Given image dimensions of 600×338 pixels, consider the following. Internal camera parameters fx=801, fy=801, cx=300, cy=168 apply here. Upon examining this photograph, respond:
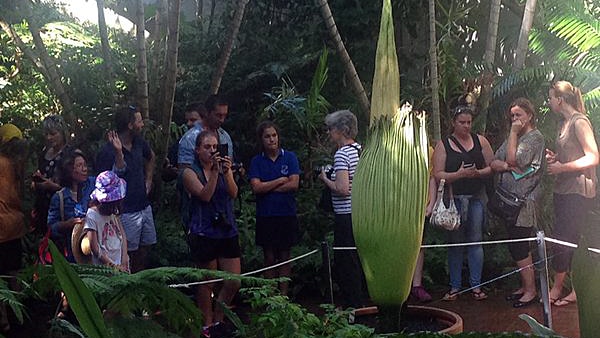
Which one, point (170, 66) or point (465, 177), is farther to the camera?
point (170, 66)

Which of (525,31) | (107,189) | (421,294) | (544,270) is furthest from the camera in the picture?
(525,31)

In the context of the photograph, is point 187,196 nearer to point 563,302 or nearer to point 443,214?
point 443,214

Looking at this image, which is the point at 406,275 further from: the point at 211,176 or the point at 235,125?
the point at 235,125

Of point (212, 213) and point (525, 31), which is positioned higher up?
point (525, 31)

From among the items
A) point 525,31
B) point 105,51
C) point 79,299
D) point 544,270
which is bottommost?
point 544,270

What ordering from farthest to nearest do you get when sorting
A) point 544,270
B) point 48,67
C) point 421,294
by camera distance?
point 48,67 → point 421,294 → point 544,270

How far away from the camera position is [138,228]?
4035mm

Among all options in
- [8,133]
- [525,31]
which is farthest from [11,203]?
[525,31]

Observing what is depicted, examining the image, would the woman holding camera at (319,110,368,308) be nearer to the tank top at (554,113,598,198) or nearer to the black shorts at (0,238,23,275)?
the tank top at (554,113,598,198)

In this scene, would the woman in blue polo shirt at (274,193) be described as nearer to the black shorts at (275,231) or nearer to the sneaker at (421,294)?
the black shorts at (275,231)

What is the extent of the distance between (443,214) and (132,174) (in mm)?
1690

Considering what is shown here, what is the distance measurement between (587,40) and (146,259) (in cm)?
350

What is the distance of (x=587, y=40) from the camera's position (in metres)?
5.70

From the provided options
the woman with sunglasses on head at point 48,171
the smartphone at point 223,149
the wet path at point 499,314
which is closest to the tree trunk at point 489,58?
the wet path at point 499,314
